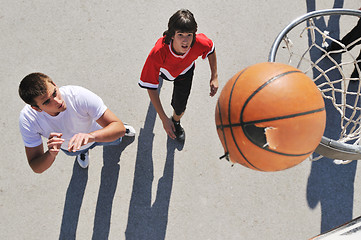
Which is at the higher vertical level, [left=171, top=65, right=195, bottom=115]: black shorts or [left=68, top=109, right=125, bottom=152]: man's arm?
[left=171, top=65, right=195, bottom=115]: black shorts

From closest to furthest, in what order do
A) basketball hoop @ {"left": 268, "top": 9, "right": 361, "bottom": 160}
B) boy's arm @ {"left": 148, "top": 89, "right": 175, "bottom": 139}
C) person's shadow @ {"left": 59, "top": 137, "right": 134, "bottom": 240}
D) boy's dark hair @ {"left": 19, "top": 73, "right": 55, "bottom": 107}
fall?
boy's dark hair @ {"left": 19, "top": 73, "right": 55, "bottom": 107}
boy's arm @ {"left": 148, "top": 89, "right": 175, "bottom": 139}
person's shadow @ {"left": 59, "top": 137, "right": 134, "bottom": 240}
basketball hoop @ {"left": 268, "top": 9, "right": 361, "bottom": 160}

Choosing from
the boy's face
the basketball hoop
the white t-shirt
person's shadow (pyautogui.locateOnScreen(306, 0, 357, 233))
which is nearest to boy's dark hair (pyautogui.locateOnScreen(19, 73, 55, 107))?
the white t-shirt

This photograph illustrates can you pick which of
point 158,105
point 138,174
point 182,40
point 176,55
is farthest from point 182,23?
point 138,174

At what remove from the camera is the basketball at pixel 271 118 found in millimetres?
1485

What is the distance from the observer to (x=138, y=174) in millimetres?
3244

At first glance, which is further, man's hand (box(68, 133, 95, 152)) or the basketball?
man's hand (box(68, 133, 95, 152))

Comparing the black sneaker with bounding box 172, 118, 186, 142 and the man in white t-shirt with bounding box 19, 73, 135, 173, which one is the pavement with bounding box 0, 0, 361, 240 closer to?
the black sneaker with bounding box 172, 118, 186, 142

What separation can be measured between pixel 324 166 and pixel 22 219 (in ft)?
10.5

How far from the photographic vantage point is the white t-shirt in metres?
2.13

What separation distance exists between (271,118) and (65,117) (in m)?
1.47

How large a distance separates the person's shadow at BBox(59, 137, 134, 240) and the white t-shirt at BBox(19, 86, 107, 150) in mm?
1021

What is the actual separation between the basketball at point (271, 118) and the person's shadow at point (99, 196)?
1906mm

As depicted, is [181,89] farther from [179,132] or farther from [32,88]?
[32,88]

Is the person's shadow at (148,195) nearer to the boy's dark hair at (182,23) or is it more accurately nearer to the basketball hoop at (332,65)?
the boy's dark hair at (182,23)
